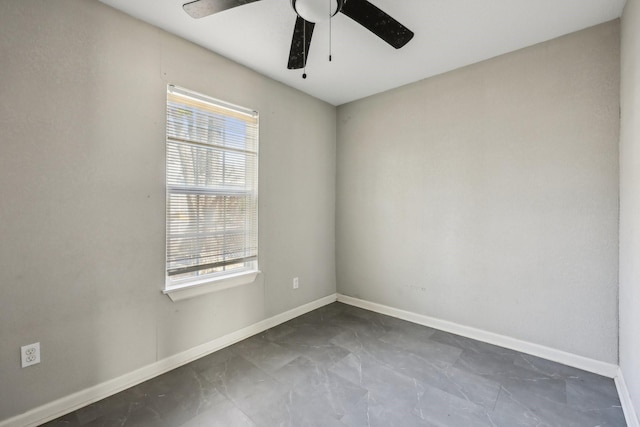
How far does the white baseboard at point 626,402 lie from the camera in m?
1.53

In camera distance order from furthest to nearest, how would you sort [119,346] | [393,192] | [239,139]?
1. [393,192]
2. [239,139]
3. [119,346]

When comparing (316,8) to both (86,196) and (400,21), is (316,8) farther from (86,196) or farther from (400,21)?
(86,196)

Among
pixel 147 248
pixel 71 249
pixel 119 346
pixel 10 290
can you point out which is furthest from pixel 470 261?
pixel 10 290

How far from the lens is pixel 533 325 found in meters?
2.32

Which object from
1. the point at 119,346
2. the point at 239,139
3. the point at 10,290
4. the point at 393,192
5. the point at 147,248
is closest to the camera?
→ the point at 10,290

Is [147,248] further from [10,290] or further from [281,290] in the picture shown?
[281,290]

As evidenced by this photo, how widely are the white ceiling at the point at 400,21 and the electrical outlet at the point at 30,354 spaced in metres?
2.15

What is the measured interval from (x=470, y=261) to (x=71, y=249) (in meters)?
3.08

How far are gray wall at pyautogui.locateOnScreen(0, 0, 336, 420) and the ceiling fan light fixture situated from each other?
3.98 ft

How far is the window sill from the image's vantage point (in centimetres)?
217

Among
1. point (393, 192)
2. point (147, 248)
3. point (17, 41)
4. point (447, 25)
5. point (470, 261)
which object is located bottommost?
point (470, 261)

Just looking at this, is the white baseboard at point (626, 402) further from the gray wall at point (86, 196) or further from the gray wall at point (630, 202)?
the gray wall at point (86, 196)

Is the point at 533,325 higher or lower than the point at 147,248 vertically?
lower

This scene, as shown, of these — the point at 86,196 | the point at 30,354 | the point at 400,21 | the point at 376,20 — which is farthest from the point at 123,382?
the point at 400,21
